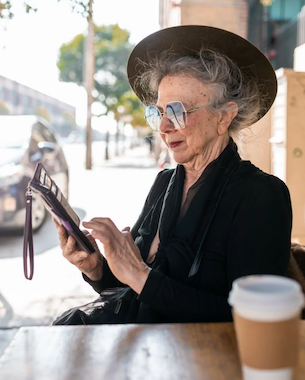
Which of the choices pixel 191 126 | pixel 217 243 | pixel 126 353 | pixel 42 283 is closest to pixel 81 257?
pixel 217 243

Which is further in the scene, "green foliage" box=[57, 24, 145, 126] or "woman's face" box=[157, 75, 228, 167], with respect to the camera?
"green foliage" box=[57, 24, 145, 126]

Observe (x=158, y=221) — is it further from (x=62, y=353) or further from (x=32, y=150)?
(x=32, y=150)

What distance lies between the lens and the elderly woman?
1730 mm

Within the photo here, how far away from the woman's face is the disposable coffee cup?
133 cm

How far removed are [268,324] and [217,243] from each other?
3.42ft

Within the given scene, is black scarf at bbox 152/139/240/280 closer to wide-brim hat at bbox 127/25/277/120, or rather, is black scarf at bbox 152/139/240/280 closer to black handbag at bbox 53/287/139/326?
black handbag at bbox 53/287/139/326

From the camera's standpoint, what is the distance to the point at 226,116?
7.09 feet

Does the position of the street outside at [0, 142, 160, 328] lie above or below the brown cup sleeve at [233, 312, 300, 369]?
below

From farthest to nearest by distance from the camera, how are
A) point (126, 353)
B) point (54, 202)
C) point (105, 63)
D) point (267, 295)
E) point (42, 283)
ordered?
1. point (105, 63)
2. point (42, 283)
3. point (54, 202)
4. point (126, 353)
5. point (267, 295)

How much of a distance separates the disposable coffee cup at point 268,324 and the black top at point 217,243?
850 mm

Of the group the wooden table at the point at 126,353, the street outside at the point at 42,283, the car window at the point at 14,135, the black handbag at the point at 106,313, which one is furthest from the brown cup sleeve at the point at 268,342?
the car window at the point at 14,135

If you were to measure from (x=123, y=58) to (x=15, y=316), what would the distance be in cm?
2671

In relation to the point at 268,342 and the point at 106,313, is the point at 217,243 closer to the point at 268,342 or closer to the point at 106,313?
the point at 106,313

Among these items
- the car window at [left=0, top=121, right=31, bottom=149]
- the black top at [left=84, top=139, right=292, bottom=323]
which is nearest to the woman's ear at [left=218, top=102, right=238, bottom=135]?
the black top at [left=84, top=139, right=292, bottom=323]
